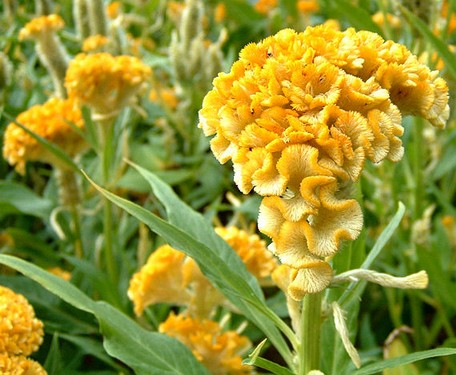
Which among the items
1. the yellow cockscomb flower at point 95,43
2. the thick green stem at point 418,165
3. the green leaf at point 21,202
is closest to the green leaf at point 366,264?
the thick green stem at point 418,165

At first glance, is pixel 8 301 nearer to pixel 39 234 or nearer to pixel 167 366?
pixel 167 366

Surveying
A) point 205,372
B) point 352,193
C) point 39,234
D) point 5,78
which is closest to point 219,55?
point 5,78

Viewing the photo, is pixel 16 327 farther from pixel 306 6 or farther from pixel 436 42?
pixel 306 6

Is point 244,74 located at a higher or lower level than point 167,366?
higher

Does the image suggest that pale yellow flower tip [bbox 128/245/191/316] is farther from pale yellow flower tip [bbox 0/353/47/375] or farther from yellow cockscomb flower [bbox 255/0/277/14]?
yellow cockscomb flower [bbox 255/0/277/14]

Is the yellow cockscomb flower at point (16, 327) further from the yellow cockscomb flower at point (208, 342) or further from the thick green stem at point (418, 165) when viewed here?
the thick green stem at point (418, 165)

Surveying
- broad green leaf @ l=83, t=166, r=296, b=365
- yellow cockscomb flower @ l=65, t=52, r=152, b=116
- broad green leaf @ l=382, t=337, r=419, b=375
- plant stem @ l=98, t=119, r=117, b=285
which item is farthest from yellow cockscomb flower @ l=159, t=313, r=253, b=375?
yellow cockscomb flower @ l=65, t=52, r=152, b=116

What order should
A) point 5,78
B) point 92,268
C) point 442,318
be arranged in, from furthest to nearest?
1. point 5,78
2. point 442,318
3. point 92,268
